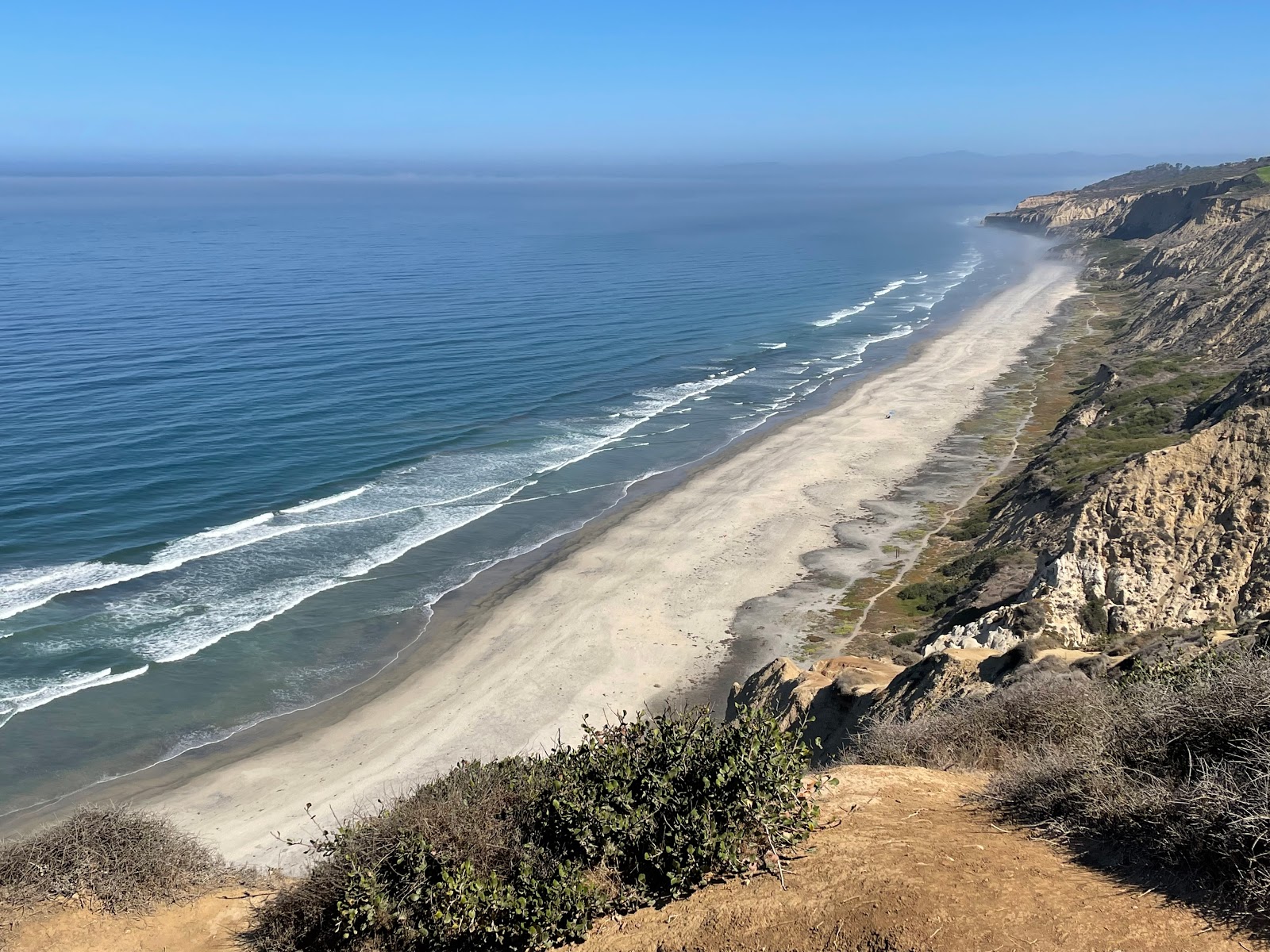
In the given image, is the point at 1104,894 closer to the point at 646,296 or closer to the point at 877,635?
the point at 877,635

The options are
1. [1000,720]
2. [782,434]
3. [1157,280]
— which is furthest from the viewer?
[1157,280]

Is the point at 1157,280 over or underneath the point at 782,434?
over

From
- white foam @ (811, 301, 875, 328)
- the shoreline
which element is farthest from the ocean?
the shoreline

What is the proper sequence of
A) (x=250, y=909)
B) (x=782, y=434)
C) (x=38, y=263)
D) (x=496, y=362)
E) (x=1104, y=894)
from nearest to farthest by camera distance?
(x=1104, y=894) < (x=250, y=909) < (x=782, y=434) < (x=496, y=362) < (x=38, y=263)

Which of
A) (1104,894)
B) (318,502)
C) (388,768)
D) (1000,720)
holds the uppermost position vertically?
(1104,894)

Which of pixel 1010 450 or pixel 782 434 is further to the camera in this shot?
pixel 782 434

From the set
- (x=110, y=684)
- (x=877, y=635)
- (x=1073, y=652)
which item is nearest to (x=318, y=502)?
(x=110, y=684)

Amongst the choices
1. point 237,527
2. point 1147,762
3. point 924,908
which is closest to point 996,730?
point 1147,762

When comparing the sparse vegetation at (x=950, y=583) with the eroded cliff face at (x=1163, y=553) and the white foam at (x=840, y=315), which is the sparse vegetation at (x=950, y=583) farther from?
the white foam at (x=840, y=315)
